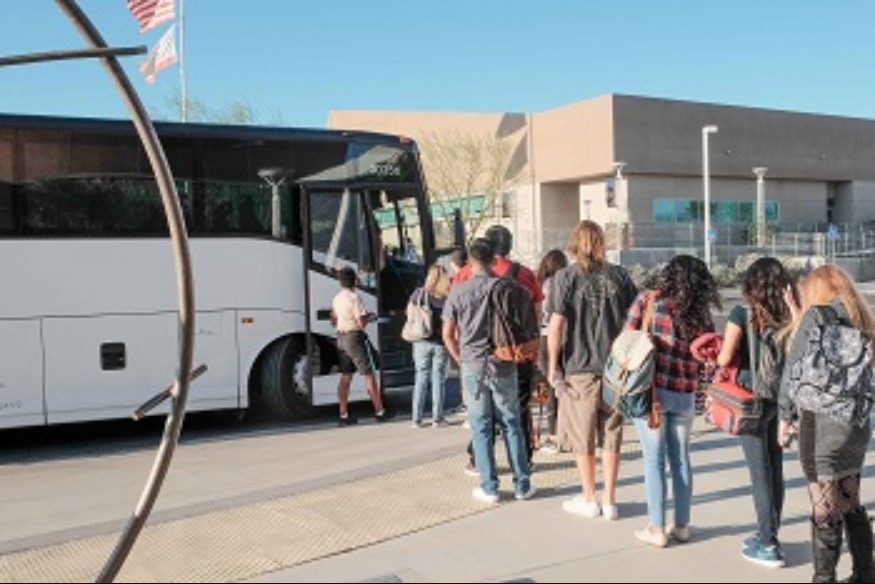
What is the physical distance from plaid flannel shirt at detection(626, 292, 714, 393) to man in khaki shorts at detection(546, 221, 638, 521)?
573 millimetres

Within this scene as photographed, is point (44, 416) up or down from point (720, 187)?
down

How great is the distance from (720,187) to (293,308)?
41436 mm

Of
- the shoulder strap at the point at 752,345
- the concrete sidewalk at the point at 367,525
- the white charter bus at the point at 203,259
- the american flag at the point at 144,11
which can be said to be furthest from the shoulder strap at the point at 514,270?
the american flag at the point at 144,11

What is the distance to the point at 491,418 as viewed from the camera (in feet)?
19.9

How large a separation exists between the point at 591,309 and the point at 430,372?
148 inches

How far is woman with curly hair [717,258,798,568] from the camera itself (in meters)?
4.64

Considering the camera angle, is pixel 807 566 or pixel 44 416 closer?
pixel 807 566

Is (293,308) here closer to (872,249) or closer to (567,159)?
(567,159)

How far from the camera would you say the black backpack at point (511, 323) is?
5.98m

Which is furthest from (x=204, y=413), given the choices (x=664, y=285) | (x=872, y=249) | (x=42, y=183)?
(x=872, y=249)

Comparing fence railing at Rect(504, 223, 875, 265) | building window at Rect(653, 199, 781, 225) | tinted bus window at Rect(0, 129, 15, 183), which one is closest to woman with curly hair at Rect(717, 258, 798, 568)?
tinted bus window at Rect(0, 129, 15, 183)

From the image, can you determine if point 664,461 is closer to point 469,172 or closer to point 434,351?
Answer: point 434,351

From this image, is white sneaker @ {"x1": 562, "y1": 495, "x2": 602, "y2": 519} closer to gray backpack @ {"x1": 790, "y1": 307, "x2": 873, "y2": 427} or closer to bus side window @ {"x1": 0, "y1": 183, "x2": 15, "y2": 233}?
gray backpack @ {"x1": 790, "y1": 307, "x2": 873, "y2": 427}

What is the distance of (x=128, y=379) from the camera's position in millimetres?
9156
